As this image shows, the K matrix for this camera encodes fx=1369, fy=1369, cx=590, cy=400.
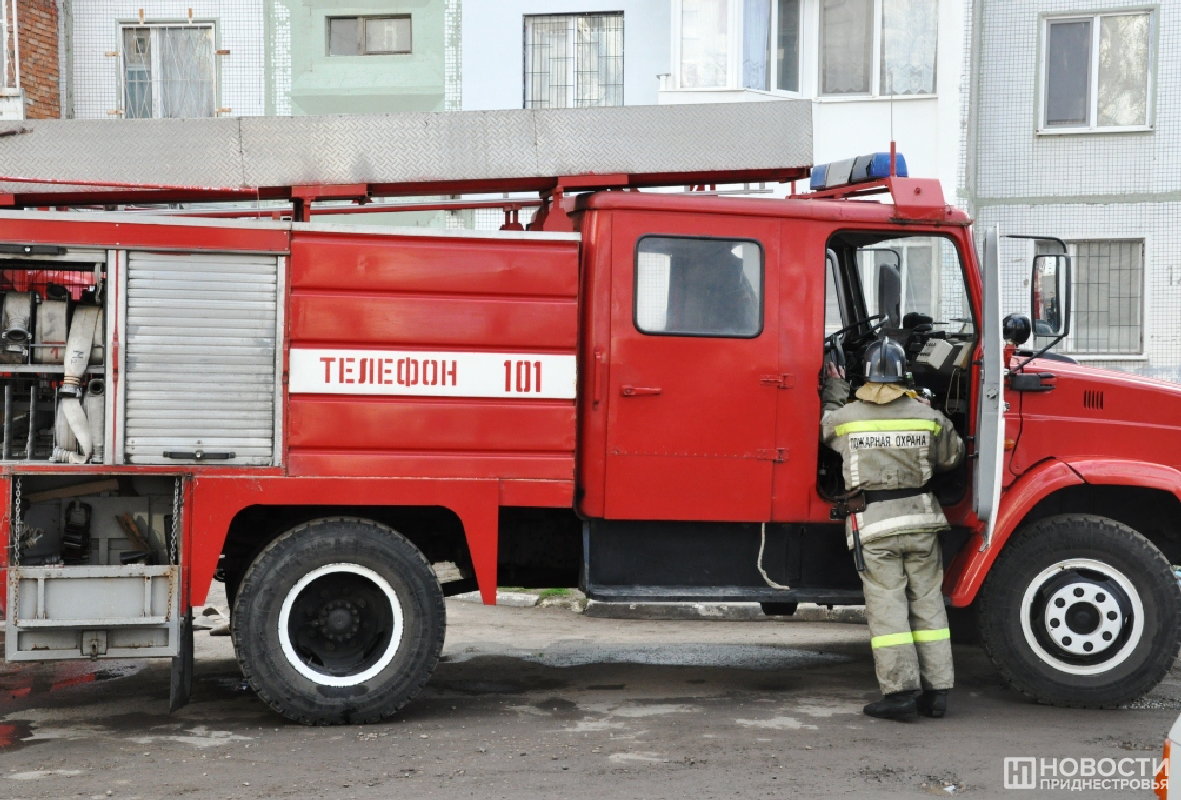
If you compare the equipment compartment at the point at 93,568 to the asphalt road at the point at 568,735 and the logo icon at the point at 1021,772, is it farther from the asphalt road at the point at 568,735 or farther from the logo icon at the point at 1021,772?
the logo icon at the point at 1021,772

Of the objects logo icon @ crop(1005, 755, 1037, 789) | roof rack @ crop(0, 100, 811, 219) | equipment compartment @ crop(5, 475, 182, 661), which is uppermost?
roof rack @ crop(0, 100, 811, 219)

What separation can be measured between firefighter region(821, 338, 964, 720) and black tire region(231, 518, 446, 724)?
2.01 m

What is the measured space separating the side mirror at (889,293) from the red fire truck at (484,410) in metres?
0.32

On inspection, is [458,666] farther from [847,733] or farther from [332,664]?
[847,733]

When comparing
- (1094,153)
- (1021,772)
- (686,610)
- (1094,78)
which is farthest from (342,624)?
(1094,78)

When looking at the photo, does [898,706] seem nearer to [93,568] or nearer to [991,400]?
[991,400]

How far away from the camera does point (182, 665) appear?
6.13 m

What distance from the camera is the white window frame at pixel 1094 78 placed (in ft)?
53.8

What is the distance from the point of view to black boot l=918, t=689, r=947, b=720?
253 inches

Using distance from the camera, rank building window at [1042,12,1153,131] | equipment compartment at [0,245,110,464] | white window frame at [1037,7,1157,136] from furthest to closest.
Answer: building window at [1042,12,1153,131] → white window frame at [1037,7,1157,136] → equipment compartment at [0,245,110,464]

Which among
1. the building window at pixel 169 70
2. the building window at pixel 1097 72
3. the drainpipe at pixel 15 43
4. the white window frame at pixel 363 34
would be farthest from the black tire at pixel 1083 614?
the drainpipe at pixel 15 43

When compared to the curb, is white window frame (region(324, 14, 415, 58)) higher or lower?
higher

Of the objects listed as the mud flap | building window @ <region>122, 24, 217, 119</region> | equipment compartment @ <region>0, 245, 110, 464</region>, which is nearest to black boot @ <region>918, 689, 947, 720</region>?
the mud flap

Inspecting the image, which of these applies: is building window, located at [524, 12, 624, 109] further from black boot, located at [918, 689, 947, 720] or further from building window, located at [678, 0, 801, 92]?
black boot, located at [918, 689, 947, 720]
